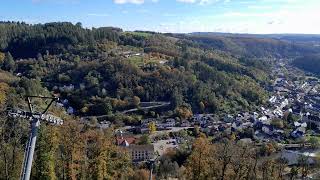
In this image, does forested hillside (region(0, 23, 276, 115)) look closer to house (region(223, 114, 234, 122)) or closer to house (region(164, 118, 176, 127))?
house (region(223, 114, 234, 122))

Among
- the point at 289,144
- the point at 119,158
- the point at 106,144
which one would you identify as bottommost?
the point at 289,144

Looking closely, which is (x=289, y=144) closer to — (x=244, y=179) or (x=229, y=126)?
(x=229, y=126)

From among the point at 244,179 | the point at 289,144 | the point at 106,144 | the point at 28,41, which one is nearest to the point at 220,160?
the point at 244,179

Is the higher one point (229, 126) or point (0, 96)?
point (0, 96)

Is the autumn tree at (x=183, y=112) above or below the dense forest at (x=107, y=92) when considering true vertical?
below

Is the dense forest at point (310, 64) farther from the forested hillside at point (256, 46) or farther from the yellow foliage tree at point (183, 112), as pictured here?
the yellow foliage tree at point (183, 112)

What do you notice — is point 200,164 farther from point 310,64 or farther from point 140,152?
point 310,64

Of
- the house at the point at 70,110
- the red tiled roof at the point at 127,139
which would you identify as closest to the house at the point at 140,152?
the red tiled roof at the point at 127,139

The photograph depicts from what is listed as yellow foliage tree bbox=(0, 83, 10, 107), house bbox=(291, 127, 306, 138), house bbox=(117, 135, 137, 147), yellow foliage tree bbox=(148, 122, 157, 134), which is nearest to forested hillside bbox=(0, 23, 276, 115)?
yellow foliage tree bbox=(0, 83, 10, 107)
